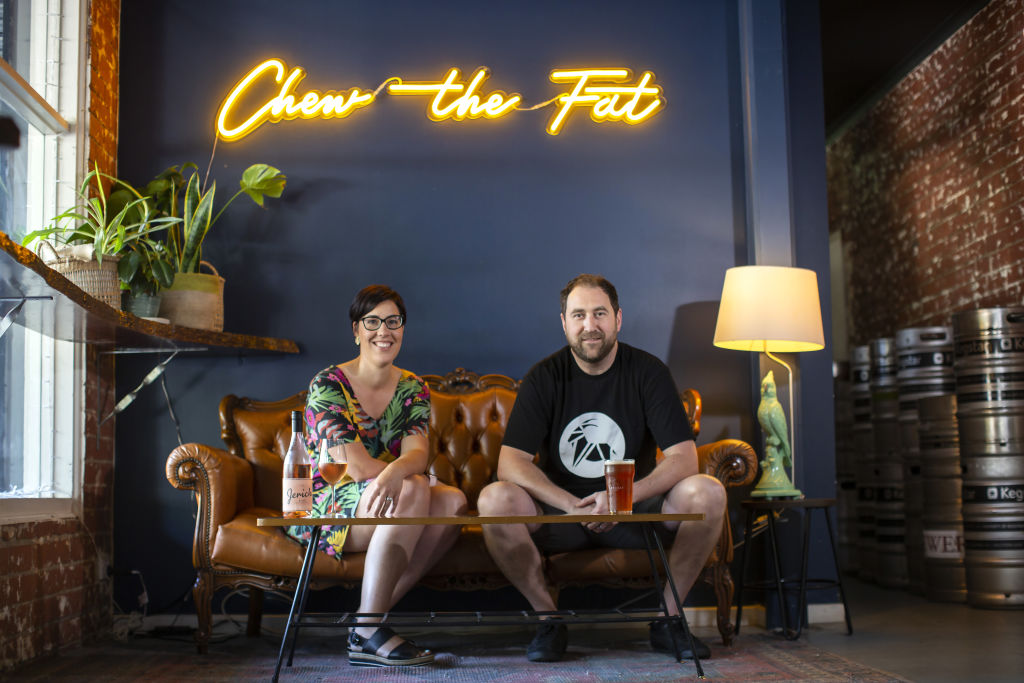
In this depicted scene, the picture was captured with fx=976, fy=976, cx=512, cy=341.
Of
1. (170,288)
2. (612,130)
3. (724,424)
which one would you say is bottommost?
(724,424)

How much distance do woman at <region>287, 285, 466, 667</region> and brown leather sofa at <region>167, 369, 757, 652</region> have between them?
10 cm

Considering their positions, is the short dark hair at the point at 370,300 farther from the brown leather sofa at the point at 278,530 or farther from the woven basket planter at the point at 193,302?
the woven basket planter at the point at 193,302

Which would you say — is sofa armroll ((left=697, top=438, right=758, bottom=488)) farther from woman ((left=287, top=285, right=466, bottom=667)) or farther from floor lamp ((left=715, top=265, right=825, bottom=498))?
woman ((left=287, top=285, right=466, bottom=667))

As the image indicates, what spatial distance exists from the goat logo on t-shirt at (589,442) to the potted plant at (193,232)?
1561 millimetres

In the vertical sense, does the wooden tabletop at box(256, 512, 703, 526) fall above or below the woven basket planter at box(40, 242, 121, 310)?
below

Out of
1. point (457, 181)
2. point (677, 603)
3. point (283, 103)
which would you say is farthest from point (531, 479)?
point (283, 103)

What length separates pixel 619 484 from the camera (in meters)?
2.79

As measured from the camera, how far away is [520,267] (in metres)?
4.39

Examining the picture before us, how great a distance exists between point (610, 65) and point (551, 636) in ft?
8.64

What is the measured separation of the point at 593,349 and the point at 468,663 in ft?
3.68

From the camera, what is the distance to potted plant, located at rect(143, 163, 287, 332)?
3924 millimetres

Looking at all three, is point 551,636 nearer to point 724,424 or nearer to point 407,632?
point 407,632

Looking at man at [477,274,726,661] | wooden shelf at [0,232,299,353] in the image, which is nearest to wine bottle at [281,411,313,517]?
man at [477,274,726,661]

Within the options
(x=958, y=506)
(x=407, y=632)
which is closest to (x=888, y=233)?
(x=958, y=506)
